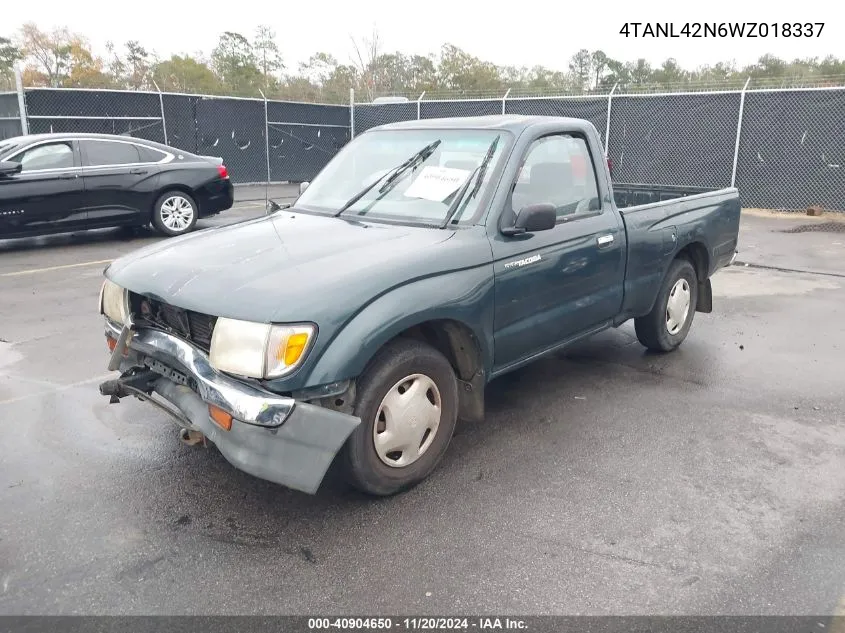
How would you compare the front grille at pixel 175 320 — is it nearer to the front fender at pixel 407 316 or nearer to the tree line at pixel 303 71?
the front fender at pixel 407 316

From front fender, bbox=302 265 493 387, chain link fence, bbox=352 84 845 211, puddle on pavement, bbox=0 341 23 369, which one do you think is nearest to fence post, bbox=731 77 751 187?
chain link fence, bbox=352 84 845 211

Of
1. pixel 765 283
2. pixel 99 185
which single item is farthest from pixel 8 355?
pixel 765 283

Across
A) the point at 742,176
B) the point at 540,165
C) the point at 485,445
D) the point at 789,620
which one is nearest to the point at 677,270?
the point at 540,165

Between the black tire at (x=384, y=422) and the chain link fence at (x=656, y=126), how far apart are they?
10421 mm

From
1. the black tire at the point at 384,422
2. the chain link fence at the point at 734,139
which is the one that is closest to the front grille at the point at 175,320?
the black tire at the point at 384,422

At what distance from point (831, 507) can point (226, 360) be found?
9.57 feet

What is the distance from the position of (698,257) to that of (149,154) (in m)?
8.15

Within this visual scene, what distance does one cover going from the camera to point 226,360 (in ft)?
9.47

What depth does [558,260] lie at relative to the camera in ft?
13.3

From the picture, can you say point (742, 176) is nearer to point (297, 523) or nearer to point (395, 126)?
point (395, 126)

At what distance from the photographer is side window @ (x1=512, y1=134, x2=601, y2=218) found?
4.08 meters

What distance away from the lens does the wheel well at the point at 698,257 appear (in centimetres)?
566

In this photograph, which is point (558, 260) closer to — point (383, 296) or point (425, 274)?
point (425, 274)

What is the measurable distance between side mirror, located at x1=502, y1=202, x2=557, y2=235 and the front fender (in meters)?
0.29
